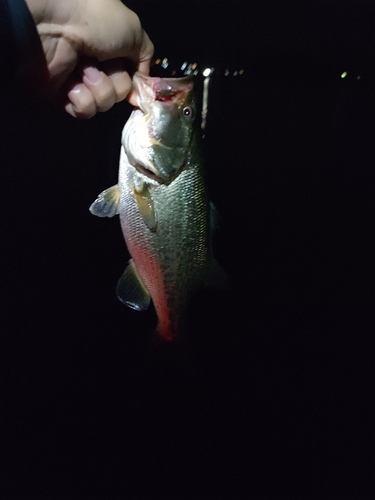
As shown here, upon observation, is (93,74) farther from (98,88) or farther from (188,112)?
(188,112)

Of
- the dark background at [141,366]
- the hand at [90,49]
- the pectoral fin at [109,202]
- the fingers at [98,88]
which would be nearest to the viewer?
the hand at [90,49]

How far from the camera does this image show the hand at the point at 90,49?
0.94m

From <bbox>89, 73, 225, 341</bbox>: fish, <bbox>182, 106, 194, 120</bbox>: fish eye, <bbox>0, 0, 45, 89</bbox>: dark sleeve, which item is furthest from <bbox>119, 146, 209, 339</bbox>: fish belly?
<bbox>0, 0, 45, 89</bbox>: dark sleeve

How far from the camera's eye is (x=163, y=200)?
1.17 metres

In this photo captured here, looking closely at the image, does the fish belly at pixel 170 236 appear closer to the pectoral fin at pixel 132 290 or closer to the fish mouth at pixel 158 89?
the pectoral fin at pixel 132 290

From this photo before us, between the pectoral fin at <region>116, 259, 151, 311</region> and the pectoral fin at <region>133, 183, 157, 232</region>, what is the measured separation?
21 centimetres

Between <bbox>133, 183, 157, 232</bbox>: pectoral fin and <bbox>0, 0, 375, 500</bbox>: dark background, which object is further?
<bbox>0, 0, 375, 500</bbox>: dark background

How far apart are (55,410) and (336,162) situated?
4.55 m

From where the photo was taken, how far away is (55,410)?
254 centimetres

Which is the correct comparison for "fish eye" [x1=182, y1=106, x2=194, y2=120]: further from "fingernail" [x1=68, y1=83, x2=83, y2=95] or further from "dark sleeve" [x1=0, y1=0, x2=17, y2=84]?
"dark sleeve" [x1=0, y1=0, x2=17, y2=84]

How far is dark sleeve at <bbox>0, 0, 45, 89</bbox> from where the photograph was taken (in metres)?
0.77

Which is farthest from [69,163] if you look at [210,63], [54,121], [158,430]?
[210,63]

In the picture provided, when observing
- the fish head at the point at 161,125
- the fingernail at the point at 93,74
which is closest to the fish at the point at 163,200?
the fish head at the point at 161,125

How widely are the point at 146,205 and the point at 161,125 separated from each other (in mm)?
263
